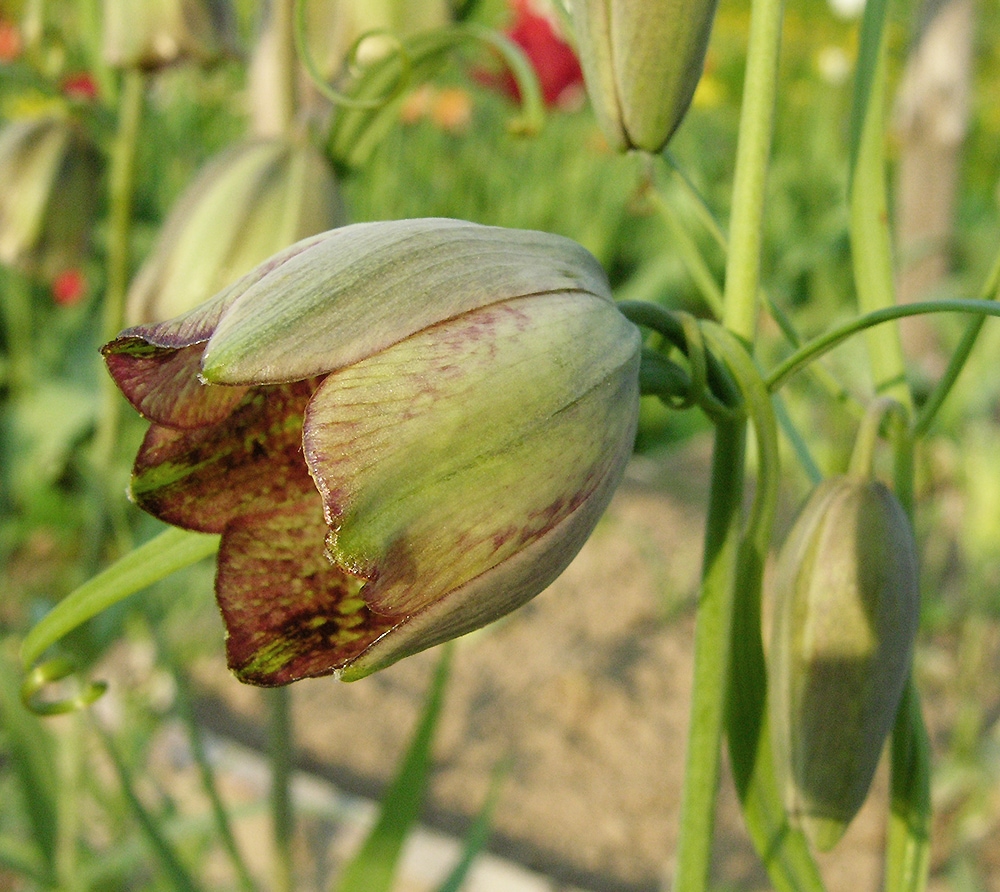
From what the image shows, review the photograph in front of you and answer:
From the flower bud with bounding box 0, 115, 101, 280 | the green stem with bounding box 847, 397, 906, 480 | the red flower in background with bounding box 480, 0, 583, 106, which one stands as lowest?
the red flower in background with bounding box 480, 0, 583, 106

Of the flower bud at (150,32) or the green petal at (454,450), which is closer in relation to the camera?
the green petal at (454,450)

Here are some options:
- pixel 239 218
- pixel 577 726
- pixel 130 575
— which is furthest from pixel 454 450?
pixel 577 726

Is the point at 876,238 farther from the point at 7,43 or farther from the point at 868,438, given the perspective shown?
the point at 7,43

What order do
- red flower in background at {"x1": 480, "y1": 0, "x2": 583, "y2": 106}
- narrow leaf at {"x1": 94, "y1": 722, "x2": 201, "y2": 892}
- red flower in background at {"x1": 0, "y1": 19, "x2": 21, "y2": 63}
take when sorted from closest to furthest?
narrow leaf at {"x1": 94, "y1": 722, "x2": 201, "y2": 892}
red flower in background at {"x1": 0, "y1": 19, "x2": 21, "y2": 63}
red flower in background at {"x1": 480, "y1": 0, "x2": 583, "y2": 106}

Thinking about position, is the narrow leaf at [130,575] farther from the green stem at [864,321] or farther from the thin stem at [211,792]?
the thin stem at [211,792]

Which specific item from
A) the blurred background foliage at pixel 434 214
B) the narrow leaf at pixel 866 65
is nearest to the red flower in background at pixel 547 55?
the blurred background foliage at pixel 434 214

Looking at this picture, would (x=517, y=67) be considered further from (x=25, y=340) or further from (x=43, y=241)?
(x=25, y=340)

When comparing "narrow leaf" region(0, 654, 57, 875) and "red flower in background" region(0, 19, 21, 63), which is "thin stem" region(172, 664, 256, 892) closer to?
"narrow leaf" region(0, 654, 57, 875)

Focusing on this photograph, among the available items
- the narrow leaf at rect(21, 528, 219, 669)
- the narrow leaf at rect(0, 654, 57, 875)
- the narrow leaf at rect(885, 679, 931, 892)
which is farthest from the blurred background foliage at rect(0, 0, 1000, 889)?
the narrow leaf at rect(885, 679, 931, 892)
